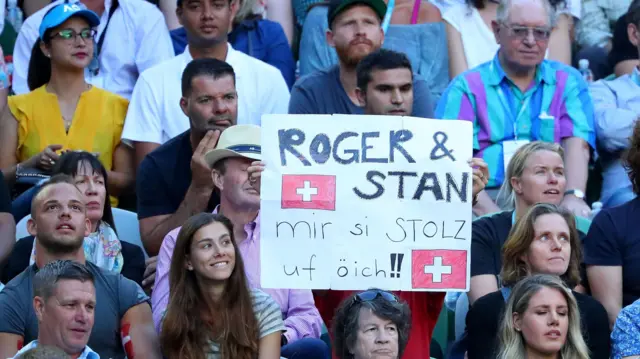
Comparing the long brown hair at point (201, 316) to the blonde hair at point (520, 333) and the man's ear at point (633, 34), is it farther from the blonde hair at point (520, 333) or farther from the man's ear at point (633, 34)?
the man's ear at point (633, 34)

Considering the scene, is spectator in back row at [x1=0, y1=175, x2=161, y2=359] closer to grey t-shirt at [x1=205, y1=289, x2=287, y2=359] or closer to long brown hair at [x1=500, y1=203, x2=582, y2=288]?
grey t-shirt at [x1=205, y1=289, x2=287, y2=359]

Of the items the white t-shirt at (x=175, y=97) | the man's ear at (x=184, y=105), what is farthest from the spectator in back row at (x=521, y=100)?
the man's ear at (x=184, y=105)

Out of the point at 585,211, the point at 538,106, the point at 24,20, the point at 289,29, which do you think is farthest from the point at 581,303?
the point at 24,20

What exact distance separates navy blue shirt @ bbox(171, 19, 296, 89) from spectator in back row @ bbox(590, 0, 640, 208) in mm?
2057

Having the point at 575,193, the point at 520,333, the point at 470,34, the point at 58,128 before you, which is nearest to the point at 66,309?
the point at 520,333

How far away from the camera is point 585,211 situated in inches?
327

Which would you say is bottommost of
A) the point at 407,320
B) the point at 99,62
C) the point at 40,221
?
the point at 407,320

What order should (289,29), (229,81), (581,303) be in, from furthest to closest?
(289,29) < (229,81) < (581,303)

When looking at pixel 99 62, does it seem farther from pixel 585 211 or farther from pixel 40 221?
pixel 585 211

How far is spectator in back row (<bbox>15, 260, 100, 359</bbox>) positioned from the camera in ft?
20.4

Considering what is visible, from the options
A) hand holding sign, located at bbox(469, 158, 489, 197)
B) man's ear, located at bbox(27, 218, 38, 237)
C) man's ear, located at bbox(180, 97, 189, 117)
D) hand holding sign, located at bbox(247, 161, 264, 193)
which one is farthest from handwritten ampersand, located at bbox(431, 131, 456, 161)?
man's ear, located at bbox(180, 97, 189, 117)

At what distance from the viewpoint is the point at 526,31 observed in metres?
8.69

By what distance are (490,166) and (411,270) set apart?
223 cm

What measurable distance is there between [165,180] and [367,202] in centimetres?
181
